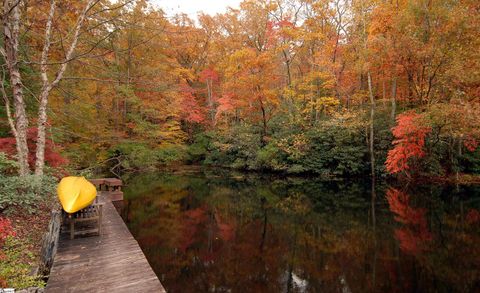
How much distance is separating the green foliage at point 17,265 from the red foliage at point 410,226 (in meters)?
7.13

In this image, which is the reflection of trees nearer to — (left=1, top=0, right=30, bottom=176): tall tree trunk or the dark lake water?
the dark lake water

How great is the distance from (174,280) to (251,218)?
423cm

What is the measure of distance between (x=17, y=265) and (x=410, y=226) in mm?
9077

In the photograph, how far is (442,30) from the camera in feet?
39.2

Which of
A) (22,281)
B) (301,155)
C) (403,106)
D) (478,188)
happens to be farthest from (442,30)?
(22,281)

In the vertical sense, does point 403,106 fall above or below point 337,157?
above

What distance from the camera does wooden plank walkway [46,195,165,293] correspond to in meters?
3.88

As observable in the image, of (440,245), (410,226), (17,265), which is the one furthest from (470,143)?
(17,265)

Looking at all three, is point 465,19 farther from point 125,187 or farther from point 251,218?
point 125,187

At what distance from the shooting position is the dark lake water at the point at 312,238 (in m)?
5.10

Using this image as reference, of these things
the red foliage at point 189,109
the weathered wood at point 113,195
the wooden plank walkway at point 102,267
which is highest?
the red foliage at point 189,109

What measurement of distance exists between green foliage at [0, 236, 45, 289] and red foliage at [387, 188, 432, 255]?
7.13m

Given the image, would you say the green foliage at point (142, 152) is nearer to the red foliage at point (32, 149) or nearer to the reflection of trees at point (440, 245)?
the red foliage at point (32, 149)

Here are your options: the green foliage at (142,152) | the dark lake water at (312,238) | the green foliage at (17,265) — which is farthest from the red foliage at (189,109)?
the green foliage at (17,265)
